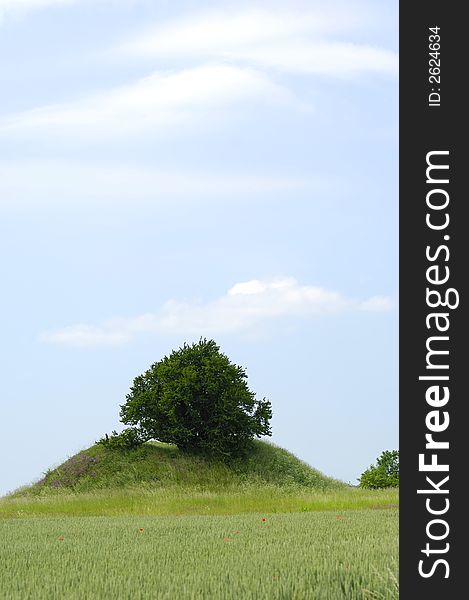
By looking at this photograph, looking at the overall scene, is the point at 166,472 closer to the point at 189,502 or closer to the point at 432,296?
the point at 189,502

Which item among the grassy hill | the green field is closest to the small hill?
the grassy hill

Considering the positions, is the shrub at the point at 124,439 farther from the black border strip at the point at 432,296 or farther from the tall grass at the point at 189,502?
the black border strip at the point at 432,296

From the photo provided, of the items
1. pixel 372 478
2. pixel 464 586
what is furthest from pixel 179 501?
pixel 464 586

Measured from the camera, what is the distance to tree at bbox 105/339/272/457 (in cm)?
3331

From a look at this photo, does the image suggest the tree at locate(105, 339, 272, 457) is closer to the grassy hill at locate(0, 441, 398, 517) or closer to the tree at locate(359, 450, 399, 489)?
the grassy hill at locate(0, 441, 398, 517)

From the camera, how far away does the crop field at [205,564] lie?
7.39 m


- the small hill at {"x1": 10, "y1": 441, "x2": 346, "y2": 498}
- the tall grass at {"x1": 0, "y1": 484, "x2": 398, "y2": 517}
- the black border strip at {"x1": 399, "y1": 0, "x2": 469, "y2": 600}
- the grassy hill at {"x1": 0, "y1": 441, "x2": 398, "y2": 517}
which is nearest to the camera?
the black border strip at {"x1": 399, "y1": 0, "x2": 469, "y2": 600}

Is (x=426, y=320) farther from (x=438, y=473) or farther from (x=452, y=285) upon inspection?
(x=438, y=473)

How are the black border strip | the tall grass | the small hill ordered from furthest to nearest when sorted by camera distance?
the small hill, the tall grass, the black border strip

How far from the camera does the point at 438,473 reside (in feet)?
15.3

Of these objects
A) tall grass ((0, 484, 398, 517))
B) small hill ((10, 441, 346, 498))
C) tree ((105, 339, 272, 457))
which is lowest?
tall grass ((0, 484, 398, 517))

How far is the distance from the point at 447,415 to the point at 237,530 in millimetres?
10311

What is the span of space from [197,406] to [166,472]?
3.23 metres

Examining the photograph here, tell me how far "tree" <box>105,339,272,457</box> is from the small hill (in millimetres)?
779
